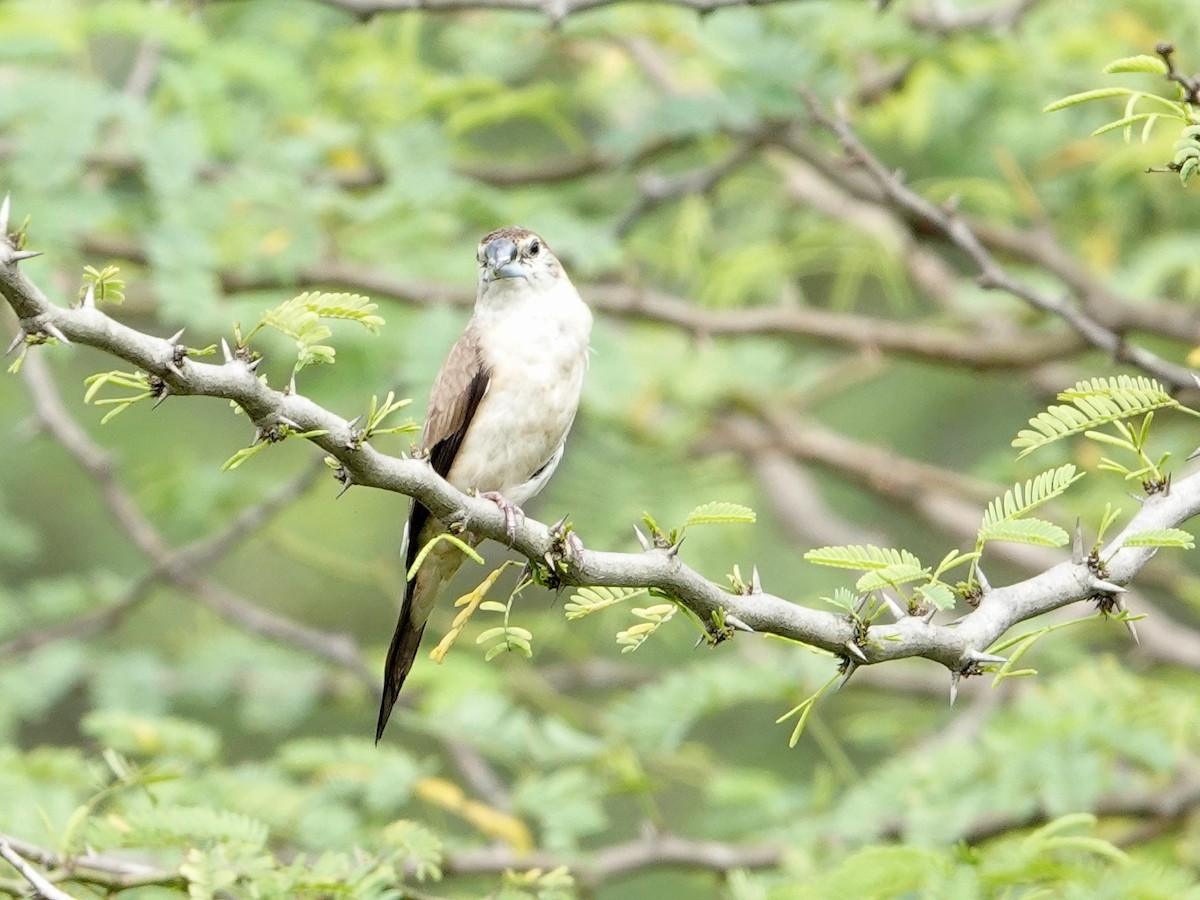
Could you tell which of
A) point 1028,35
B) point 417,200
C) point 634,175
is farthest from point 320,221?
point 1028,35

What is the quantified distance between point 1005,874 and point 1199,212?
459cm

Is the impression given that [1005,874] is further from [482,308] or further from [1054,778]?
[482,308]

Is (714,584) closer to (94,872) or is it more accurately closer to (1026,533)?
(1026,533)

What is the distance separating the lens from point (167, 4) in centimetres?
598

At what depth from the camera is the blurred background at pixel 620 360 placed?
4.88 metres

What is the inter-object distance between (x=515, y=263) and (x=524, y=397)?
53 centimetres

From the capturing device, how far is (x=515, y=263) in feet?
16.3

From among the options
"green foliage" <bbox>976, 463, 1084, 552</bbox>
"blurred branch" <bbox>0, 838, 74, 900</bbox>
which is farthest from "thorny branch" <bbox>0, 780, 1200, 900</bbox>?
"green foliage" <bbox>976, 463, 1084, 552</bbox>

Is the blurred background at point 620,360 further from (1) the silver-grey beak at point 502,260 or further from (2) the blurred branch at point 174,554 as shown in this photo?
(1) the silver-grey beak at point 502,260

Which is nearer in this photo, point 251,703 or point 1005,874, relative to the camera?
point 1005,874

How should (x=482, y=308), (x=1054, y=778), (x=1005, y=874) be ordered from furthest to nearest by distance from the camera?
1. (x=482, y=308)
2. (x=1054, y=778)
3. (x=1005, y=874)

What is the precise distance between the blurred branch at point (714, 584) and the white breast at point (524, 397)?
180cm

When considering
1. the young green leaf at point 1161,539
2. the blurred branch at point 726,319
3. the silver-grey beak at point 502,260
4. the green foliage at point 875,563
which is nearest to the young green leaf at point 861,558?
the green foliage at point 875,563

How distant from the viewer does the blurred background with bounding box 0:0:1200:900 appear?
488cm
